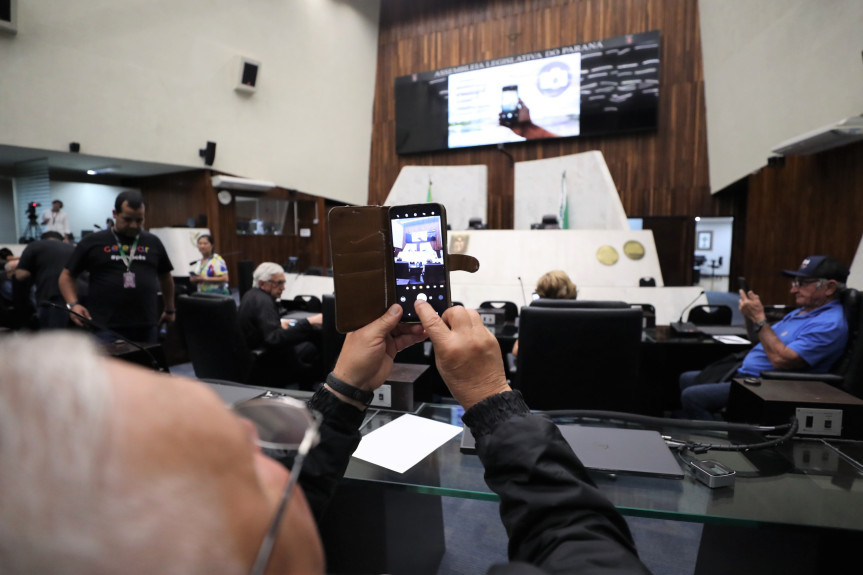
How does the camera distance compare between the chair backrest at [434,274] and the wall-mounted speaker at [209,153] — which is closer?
the chair backrest at [434,274]

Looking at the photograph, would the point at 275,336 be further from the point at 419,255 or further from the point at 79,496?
the point at 79,496

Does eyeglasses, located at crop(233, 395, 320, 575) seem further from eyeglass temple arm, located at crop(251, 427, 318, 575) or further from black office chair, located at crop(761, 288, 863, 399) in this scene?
black office chair, located at crop(761, 288, 863, 399)

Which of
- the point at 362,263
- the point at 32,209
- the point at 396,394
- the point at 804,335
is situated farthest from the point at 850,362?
the point at 32,209

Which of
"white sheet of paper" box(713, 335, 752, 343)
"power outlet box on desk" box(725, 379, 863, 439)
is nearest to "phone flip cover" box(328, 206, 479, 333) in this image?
"power outlet box on desk" box(725, 379, 863, 439)

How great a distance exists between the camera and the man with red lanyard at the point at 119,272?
304cm

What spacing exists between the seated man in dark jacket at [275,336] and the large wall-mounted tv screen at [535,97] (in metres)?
7.35

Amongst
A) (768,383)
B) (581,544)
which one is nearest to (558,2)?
(768,383)

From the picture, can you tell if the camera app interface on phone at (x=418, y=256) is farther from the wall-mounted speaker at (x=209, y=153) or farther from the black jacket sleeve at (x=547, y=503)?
the wall-mounted speaker at (x=209, y=153)

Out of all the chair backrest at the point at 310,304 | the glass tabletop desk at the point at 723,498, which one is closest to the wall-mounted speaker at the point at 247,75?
the chair backrest at the point at 310,304

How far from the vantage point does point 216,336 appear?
2768 mm

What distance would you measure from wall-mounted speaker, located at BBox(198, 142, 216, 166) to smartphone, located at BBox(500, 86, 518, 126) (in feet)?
18.0

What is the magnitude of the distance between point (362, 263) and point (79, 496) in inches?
27.4

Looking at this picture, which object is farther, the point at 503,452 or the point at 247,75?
the point at 247,75

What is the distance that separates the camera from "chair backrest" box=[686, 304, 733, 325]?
3891 mm
